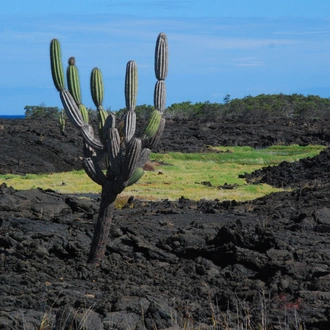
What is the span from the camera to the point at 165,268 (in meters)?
11.0

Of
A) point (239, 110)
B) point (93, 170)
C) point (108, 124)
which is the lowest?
point (93, 170)

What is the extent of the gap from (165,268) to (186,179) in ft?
61.7

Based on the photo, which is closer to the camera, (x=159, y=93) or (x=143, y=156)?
(x=143, y=156)

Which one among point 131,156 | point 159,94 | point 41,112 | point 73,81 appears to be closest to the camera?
point 131,156

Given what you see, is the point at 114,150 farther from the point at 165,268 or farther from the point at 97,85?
the point at 165,268

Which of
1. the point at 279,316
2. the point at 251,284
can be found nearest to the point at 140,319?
the point at 279,316

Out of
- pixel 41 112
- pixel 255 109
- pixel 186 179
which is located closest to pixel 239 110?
pixel 255 109

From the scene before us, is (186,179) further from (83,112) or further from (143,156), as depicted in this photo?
(143,156)

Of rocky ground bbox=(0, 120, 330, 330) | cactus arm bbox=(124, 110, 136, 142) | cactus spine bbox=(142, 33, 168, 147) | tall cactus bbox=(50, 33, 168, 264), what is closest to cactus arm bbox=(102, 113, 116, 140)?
tall cactus bbox=(50, 33, 168, 264)

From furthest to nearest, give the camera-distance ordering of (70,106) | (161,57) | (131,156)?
(70,106) < (161,57) < (131,156)

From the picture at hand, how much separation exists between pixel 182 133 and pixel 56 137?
13738 mm

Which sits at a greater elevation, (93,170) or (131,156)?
(131,156)

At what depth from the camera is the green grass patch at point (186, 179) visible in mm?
25531

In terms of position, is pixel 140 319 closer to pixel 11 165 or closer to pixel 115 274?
pixel 115 274
